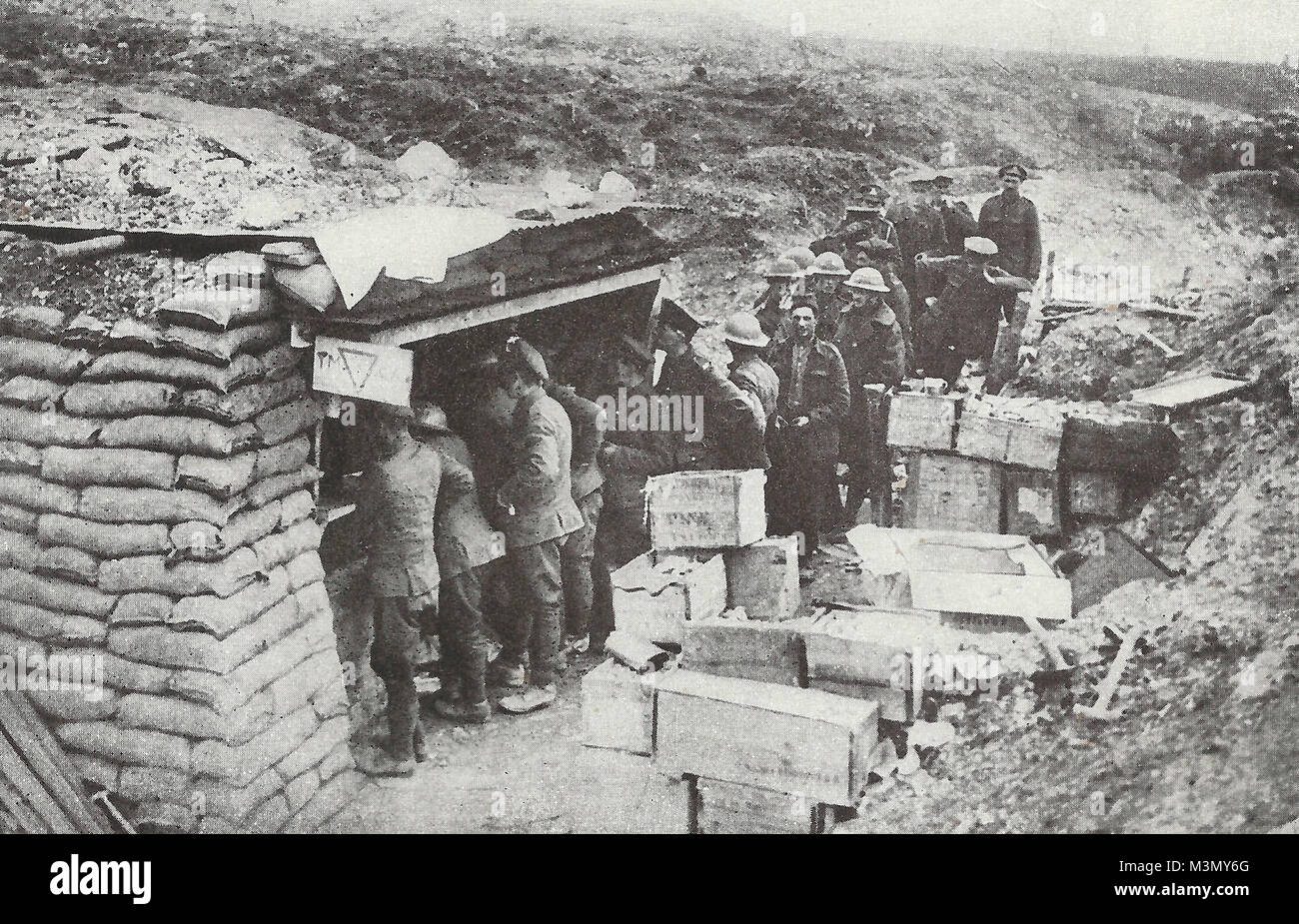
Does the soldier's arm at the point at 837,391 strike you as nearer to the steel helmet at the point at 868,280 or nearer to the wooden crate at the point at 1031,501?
the steel helmet at the point at 868,280

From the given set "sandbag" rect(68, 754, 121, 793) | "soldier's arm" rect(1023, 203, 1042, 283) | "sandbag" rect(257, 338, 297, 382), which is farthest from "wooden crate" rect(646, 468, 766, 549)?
"sandbag" rect(68, 754, 121, 793)

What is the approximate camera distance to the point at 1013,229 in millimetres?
4168

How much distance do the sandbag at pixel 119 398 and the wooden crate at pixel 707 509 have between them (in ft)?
6.02

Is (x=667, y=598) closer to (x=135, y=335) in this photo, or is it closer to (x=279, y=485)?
(x=279, y=485)

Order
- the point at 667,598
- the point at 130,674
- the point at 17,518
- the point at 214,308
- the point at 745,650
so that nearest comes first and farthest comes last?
the point at 214,308 < the point at 130,674 < the point at 17,518 < the point at 745,650 < the point at 667,598

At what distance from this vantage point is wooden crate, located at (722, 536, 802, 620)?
420 cm

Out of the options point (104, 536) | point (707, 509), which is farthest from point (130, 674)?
point (707, 509)

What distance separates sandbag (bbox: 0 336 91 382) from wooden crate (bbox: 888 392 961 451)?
2.96 meters

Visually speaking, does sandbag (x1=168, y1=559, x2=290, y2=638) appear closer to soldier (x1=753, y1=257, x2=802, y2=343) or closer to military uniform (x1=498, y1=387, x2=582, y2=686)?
military uniform (x1=498, y1=387, x2=582, y2=686)

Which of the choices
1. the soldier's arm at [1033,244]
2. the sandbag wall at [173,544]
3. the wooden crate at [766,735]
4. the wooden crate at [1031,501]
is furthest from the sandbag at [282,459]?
the soldier's arm at [1033,244]

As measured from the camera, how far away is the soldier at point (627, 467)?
176 inches

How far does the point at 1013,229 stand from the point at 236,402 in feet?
9.76
